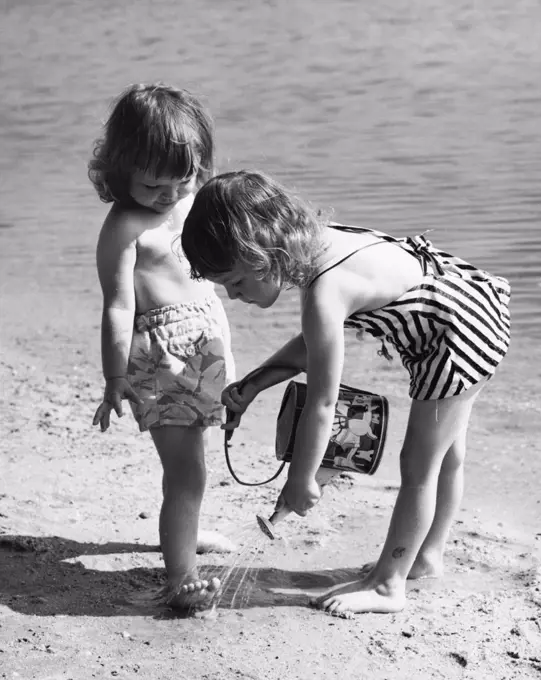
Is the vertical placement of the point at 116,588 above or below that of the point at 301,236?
below

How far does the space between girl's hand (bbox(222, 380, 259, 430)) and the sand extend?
564 mm

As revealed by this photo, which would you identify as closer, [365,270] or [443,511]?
[365,270]

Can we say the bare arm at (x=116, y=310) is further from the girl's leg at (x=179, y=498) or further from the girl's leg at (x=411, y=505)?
the girl's leg at (x=411, y=505)

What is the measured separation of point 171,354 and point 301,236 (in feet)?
1.96

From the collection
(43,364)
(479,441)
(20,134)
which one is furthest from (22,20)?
(479,441)

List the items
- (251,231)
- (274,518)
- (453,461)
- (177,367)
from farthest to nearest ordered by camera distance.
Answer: (453,461), (177,367), (274,518), (251,231)

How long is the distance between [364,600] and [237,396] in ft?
2.20

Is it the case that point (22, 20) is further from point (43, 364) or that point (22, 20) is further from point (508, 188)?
point (43, 364)

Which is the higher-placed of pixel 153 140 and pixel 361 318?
pixel 153 140

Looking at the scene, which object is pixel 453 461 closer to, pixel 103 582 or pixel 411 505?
pixel 411 505

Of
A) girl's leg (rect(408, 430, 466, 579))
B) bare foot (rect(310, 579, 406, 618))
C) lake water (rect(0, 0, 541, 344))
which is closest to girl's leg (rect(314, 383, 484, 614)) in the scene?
bare foot (rect(310, 579, 406, 618))

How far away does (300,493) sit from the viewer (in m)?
3.06

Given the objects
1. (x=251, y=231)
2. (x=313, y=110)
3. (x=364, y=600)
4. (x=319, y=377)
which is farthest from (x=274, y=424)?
Result: (x=313, y=110)

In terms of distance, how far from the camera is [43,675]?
293 cm
